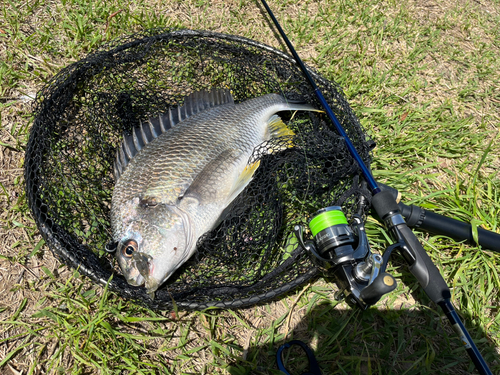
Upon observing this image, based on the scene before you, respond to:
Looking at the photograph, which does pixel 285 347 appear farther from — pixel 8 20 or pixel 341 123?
pixel 8 20

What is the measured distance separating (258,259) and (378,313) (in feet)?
3.57

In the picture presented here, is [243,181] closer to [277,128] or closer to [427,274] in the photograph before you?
[277,128]

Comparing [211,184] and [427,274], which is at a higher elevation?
[211,184]

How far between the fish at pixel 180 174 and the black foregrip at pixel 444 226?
3.83 feet

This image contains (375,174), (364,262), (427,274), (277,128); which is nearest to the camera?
(364,262)

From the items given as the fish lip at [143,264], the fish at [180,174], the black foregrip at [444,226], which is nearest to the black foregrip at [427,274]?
the black foregrip at [444,226]

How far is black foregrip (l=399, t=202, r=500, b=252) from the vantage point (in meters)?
2.54

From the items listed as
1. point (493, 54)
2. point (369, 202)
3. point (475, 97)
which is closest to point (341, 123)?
point (369, 202)

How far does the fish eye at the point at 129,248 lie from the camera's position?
7.30 ft

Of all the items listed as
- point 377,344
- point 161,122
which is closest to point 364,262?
point 377,344

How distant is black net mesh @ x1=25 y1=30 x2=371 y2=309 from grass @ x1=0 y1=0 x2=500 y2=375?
0.31 m

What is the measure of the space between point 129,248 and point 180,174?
0.67 meters

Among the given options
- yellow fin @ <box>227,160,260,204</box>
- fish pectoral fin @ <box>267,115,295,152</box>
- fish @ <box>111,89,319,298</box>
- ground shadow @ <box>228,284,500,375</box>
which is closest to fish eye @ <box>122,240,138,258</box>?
fish @ <box>111,89,319,298</box>

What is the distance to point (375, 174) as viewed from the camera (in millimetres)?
3146
